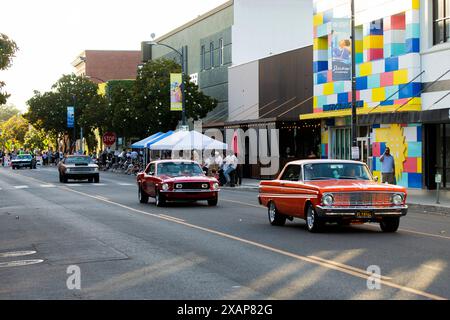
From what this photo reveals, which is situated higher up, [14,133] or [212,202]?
[14,133]

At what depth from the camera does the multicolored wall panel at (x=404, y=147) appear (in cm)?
3444

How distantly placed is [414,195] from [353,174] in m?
13.8

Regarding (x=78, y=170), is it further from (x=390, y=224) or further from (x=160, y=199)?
(x=390, y=224)

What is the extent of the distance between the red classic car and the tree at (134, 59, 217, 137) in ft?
106

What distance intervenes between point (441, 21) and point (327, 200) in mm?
19577

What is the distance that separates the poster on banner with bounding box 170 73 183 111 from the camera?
51.8 meters

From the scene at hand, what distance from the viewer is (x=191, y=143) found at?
145 feet

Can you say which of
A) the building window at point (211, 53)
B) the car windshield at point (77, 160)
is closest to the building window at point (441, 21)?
the car windshield at point (77, 160)

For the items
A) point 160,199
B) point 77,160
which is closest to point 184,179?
point 160,199

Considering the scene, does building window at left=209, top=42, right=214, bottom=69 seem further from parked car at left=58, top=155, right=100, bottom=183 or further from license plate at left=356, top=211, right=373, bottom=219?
license plate at left=356, top=211, right=373, bottom=219

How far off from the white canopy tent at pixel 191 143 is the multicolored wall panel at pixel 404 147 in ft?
32.8

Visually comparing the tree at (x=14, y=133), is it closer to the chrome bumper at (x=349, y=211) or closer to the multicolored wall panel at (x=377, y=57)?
Result: the multicolored wall panel at (x=377, y=57)

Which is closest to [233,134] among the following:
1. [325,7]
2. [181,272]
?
[325,7]

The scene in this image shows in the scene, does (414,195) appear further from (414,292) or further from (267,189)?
(414,292)
